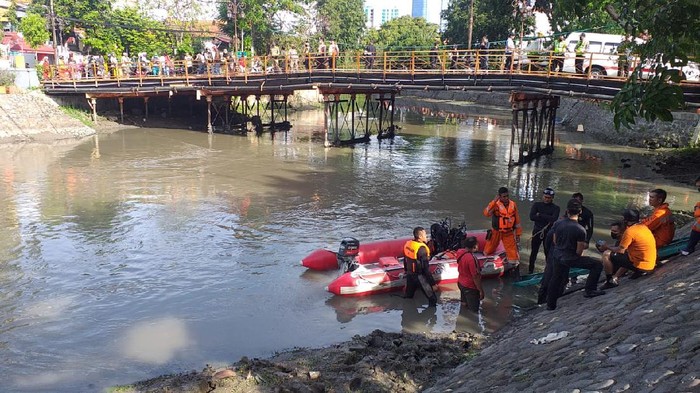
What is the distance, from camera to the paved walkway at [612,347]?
4.49 metres

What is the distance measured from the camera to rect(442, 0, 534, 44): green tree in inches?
1526

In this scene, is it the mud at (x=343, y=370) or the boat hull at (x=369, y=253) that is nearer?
the mud at (x=343, y=370)

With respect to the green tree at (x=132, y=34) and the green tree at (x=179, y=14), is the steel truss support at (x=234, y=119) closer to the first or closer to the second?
the green tree at (x=132, y=34)

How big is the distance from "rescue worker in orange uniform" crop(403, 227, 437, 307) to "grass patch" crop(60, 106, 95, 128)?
29.6 meters

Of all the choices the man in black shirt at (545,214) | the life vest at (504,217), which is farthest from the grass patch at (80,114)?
the man in black shirt at (545,214)

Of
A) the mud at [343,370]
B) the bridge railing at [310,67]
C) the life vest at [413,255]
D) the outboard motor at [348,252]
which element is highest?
the bridge railing at [310,67]

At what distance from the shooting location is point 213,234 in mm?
13930

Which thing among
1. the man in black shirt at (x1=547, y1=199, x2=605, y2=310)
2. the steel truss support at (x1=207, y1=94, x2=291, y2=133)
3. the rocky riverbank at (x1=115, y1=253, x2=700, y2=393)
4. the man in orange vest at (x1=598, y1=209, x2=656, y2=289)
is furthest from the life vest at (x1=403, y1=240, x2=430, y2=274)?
the steel truss support at (x1=207, y1=94, x2=291, y2=133)

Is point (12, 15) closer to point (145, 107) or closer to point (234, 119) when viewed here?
point (145, 107)

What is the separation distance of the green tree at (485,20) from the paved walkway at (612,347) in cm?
3370

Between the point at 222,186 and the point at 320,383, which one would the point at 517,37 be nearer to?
the point at 222,186

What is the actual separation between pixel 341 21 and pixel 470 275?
64.2 metres

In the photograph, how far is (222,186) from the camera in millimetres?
19797

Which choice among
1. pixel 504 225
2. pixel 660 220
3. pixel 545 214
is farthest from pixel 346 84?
pixel 660 220
